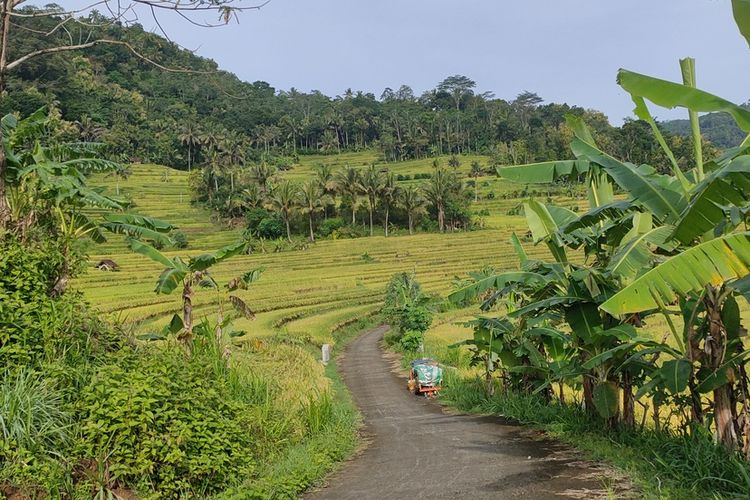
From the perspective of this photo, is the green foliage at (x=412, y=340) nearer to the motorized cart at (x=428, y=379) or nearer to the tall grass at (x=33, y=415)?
the motorized cart at (x=428, y=379)

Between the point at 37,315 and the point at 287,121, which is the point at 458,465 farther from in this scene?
the point at 287,121

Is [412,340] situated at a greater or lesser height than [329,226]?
lesser

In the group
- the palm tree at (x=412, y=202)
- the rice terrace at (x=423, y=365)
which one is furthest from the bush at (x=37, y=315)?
the palm tree at (x=412, y=202)

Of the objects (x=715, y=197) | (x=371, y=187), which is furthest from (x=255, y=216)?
(x=715, y=197)

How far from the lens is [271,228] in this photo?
199ft

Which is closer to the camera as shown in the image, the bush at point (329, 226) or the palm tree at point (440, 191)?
the bush at point (329, 226)

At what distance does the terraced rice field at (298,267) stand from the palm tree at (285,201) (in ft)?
15.3

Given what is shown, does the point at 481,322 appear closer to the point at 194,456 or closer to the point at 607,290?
the point at 607,290

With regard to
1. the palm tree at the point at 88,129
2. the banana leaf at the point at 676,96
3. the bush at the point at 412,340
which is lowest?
the bush at the point at 412,340

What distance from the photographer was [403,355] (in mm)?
22234

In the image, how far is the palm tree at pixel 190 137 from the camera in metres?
87.3

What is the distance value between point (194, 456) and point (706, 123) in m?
179

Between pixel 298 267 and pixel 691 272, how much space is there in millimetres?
43311

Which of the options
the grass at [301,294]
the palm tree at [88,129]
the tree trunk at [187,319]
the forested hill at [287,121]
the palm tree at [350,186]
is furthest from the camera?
the forested hill at [287,121]
